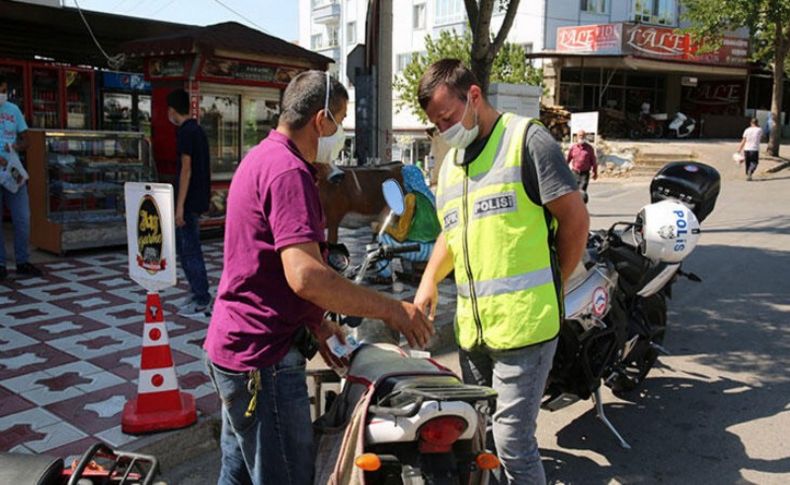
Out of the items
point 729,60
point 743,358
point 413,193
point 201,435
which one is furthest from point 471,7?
point 729,60

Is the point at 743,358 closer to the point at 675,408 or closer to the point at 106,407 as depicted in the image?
the point at 675,408

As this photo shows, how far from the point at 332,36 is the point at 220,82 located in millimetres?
39618

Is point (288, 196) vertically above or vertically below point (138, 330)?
above

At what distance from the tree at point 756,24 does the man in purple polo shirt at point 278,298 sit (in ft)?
71.5

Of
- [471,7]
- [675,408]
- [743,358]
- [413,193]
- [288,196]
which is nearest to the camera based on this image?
[288,196]

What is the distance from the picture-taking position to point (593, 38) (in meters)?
28.0

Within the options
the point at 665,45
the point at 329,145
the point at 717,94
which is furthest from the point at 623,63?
the point at 329,145

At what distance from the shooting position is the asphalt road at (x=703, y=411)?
378 centimetres

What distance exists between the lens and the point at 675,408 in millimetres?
4633

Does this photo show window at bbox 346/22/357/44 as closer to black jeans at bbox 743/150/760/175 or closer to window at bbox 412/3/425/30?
window at bbox 412/3/425/30

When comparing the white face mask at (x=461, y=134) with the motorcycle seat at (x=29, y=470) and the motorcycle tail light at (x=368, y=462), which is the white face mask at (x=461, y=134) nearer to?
the motorcycle tail light at (x=368, y=462)

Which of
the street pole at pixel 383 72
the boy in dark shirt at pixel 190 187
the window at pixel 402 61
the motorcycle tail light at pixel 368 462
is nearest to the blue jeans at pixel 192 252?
the boy in dark shirt at pixel 190 187

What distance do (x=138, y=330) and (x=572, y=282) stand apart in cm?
361

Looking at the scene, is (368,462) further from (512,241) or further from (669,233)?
(669,233)
